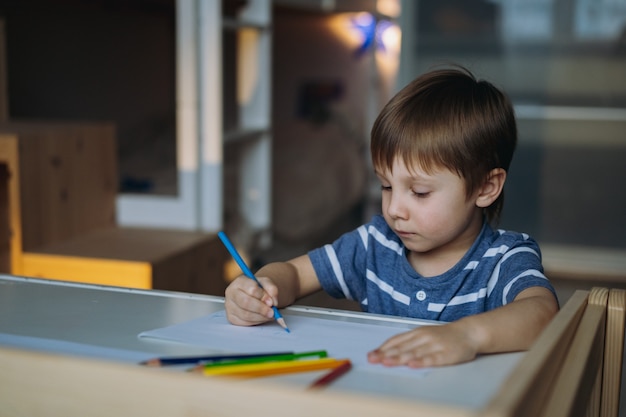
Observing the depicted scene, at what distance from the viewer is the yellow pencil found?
0.55 metres

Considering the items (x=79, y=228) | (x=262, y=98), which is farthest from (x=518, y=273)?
(x=262, y=98)

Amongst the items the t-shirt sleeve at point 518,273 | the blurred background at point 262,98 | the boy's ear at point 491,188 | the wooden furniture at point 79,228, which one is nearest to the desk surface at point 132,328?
the t-shirt sleeve at point 518,273

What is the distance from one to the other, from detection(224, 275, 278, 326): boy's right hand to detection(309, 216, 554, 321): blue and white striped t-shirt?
202 mm

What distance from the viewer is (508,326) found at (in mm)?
660

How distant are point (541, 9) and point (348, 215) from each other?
173 cm

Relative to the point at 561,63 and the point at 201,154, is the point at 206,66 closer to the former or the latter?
the point at 201,154

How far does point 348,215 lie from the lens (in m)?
4.21

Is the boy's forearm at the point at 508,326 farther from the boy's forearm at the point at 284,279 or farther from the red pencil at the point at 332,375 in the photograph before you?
the boy's forearm at the point at 284,279

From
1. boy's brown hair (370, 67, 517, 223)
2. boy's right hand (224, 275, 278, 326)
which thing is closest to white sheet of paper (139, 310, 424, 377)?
boy's right hand (224, 275, 278, 326)

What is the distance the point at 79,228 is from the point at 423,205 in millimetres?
1413

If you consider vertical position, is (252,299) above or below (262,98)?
below

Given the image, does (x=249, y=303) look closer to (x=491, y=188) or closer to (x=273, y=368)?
(x=273, y=368)

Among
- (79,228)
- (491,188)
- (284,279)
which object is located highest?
(491,188)

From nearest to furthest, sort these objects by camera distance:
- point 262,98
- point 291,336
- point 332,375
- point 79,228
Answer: point 332,375 < point 291,336 < point 79,228 < point 262,98
